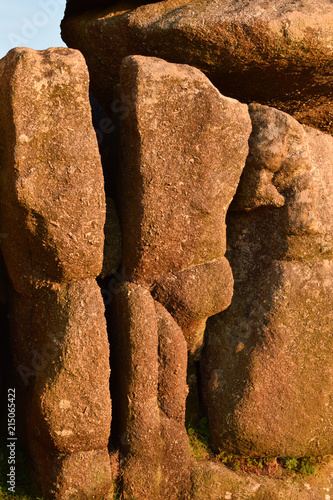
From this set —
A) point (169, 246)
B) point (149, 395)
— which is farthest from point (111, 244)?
point (149, 395)

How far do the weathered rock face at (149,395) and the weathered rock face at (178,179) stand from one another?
15cm

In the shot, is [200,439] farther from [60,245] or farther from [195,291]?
[60,245]

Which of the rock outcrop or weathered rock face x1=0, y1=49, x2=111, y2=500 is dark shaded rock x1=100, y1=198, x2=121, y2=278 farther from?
weathered rock face x1=0, y1=49, x2=111, y2=500

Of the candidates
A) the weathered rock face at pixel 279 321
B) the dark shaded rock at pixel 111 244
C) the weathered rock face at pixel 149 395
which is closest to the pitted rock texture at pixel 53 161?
the dark shaded rock at pixel 111 244

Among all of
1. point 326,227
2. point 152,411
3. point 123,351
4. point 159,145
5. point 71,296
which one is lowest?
point 152,411

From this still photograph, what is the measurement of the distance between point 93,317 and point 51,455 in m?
0.77

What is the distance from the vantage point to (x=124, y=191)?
3338 millimetres

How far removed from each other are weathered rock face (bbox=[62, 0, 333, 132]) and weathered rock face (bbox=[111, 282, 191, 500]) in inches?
57.9

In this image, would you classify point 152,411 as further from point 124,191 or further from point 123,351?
point 124,191

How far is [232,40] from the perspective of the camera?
11.5 feet

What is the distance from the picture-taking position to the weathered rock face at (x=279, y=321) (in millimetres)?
3594

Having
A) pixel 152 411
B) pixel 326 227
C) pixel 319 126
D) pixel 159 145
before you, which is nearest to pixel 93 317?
pixel 152 411

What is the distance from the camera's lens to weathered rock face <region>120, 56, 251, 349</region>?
3162 mm

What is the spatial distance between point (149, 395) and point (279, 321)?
3.04 feet
